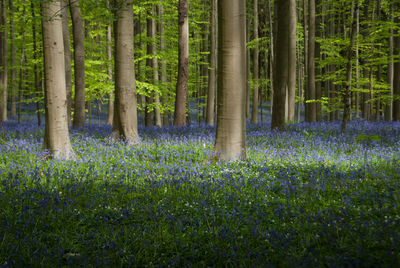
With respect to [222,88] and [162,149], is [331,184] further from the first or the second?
[162,149]

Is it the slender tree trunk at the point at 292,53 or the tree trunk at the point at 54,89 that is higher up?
the slender tree trunk at the point at 292,53

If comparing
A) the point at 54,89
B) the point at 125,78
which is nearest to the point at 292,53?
the point at 125,78

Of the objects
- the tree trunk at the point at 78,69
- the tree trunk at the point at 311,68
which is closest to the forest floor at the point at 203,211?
the tree trunk at the point at 78,69

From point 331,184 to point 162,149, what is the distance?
4067mm

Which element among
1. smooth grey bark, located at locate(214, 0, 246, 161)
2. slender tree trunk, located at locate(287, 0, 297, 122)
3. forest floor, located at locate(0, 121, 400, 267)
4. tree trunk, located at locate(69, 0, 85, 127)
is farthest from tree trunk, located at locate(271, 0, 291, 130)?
tree trunk, located at locate(69, 0, 85, 127)

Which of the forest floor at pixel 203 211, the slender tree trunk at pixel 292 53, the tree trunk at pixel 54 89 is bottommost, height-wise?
the forest floor at pixel 203 211

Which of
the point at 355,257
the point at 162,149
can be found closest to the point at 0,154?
the point at 162,149

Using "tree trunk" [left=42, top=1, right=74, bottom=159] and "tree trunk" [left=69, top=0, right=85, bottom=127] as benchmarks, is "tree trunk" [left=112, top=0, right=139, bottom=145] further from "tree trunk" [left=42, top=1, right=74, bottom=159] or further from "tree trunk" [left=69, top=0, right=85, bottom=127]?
"tree trunk" [left=69, top=0, right=85, bottom=127]

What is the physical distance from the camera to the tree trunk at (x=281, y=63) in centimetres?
1082

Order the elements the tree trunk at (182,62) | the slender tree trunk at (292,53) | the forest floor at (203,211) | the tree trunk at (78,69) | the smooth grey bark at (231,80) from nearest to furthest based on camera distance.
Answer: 1. the forest floor at (203,211)
2. the smooth grey bark at (231,80)
3. the tree trunk at (182,62)
4. the tree trunk at (78,69)
5. the slender tree trunk at (292,53)

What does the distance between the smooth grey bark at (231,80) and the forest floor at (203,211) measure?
505mm

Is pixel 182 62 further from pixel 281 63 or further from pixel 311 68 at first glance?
pixel 311 68

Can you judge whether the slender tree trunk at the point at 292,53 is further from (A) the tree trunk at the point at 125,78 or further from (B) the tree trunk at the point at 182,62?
(A) the tree trunk at the point at 125,78

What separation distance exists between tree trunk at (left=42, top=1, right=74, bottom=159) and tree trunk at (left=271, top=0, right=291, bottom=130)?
7000 millimetres
